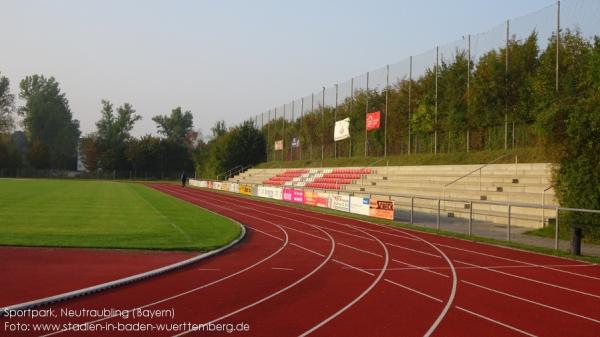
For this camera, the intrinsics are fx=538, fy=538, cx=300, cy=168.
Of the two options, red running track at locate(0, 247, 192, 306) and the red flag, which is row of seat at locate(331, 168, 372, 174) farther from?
red running track at locate(0, 247, 192, 306)

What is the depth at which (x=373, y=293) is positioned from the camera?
9508mm

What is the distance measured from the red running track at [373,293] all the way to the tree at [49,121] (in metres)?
99.5

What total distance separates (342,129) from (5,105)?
249ft

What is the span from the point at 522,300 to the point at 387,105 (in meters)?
36.3

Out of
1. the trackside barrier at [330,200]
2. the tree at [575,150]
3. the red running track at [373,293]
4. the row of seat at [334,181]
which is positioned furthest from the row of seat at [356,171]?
the red running track at [373,293]

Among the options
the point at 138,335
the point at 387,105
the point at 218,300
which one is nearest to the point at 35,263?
the point at 218,300

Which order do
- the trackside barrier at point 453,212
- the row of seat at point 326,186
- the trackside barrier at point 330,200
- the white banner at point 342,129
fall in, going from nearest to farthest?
1. the trackside barrier at point 453,212
2. the trackside barrier at point 330,200
3. the row of seat at point 326,186
4. the white banner at point 342,129

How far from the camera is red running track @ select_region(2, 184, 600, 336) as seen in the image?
743cm

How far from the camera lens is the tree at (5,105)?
3836 inches

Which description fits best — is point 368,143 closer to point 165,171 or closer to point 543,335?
point 543,335

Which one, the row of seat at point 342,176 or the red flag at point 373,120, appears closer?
the row of seat at point 342,176

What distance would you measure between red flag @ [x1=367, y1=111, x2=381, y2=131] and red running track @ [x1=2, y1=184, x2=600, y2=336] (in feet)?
91.1

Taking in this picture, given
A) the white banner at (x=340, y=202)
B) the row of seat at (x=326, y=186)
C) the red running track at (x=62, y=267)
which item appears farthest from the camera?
the row of seat at (x=326, y=186)

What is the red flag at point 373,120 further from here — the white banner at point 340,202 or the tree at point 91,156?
the tree at point 91,156
